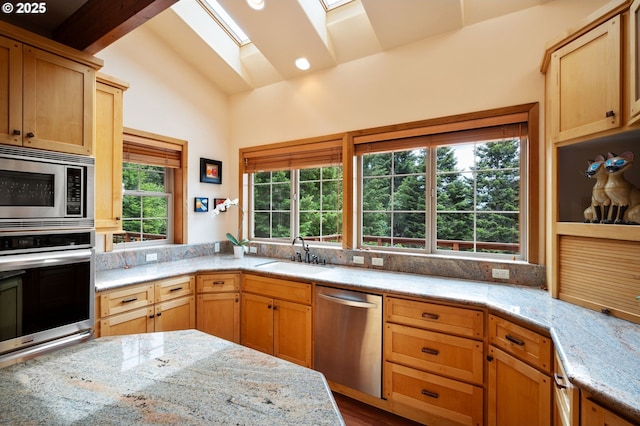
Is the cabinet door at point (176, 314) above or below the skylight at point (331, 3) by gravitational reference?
below

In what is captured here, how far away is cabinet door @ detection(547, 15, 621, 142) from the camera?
1.55 meters

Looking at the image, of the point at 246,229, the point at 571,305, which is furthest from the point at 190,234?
the point at 571,305

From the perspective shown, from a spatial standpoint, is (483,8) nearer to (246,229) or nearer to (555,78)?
(555,78)

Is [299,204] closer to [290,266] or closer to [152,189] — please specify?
[290,266]

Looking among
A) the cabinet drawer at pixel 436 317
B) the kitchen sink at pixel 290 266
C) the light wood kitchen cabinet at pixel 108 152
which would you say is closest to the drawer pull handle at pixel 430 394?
the cabinet drawer at pixel 436 317

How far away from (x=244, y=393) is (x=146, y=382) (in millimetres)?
320

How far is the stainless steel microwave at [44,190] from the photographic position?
1.50 m

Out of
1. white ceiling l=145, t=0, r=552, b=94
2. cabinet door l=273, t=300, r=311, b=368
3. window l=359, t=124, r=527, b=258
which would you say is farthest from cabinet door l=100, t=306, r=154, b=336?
white ceiling l=145, t=0, r=552, b=94

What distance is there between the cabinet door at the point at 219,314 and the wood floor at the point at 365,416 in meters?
1.21

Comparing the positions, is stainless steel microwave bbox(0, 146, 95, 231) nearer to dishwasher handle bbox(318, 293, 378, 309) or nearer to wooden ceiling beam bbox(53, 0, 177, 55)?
wooden ceiling beam bbox(53, 0, 177, 55)

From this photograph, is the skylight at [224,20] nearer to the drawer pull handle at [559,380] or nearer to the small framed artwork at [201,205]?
the small framed artwork at [201,205]

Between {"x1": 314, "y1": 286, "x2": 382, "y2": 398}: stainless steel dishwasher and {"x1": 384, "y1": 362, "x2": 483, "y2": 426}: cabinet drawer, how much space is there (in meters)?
0.12

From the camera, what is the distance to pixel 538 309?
5.61ft

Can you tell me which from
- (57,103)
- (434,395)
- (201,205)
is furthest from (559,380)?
(201,205)
